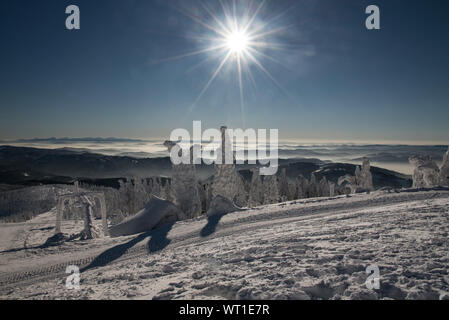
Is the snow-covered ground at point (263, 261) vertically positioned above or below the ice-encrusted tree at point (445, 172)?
below

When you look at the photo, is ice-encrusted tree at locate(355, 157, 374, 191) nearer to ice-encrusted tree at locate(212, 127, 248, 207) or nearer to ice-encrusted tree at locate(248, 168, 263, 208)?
ice-encrusted tree at locate(248, 168, 263, 208)

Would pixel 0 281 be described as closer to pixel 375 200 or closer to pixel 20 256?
pixel 20 256

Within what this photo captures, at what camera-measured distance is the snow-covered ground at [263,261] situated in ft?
17.9

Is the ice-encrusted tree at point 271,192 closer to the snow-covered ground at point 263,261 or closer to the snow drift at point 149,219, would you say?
the snow drift at point 149,219

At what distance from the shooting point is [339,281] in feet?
18.1

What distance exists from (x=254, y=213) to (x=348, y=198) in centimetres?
657

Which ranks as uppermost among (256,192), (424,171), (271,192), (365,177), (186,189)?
(424,171)

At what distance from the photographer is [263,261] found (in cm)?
717

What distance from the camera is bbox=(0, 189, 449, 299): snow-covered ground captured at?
545 centimetres

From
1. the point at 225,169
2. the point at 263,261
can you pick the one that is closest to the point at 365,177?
the point at 225,169

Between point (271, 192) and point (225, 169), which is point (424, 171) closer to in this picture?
point (225, 169)

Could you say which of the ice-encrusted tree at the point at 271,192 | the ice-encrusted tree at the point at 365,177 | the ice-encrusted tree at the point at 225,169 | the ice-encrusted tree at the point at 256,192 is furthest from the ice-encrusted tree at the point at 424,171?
the ice-encrusted tree at the point at 256,192
